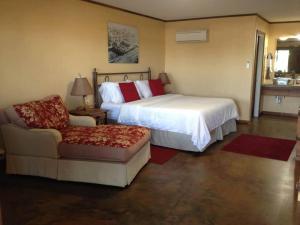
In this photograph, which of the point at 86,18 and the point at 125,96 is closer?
the point at 86,18

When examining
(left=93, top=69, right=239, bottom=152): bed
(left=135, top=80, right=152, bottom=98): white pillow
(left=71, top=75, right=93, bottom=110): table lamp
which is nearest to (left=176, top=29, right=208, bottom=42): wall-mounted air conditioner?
(left=135, top=80, right=152, bottom=98): white pillow

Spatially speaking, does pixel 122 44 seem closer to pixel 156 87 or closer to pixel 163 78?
pixel 156 87

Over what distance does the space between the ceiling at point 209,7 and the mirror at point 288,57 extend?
909 millimetres

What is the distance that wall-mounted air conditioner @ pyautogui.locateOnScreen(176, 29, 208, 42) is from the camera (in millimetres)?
6074

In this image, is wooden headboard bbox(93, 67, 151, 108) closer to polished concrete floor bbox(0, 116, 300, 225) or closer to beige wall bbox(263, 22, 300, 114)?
polished concrete floor bbox(0, 116, 300, 225)

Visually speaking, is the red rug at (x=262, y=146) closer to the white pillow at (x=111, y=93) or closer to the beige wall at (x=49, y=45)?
the white pillow at (x=111, y=93)

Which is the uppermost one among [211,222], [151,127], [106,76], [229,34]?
[229,34]

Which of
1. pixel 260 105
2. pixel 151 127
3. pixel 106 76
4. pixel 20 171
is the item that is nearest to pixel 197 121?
pixel 151 127

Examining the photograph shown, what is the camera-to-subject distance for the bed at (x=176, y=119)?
3.88m

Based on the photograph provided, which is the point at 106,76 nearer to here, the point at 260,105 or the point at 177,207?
the point at 177,207

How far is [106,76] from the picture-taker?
197 inches

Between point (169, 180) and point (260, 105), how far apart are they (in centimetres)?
458

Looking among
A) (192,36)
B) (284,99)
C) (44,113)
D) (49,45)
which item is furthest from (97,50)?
(284,99)

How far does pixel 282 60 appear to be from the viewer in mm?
6945
